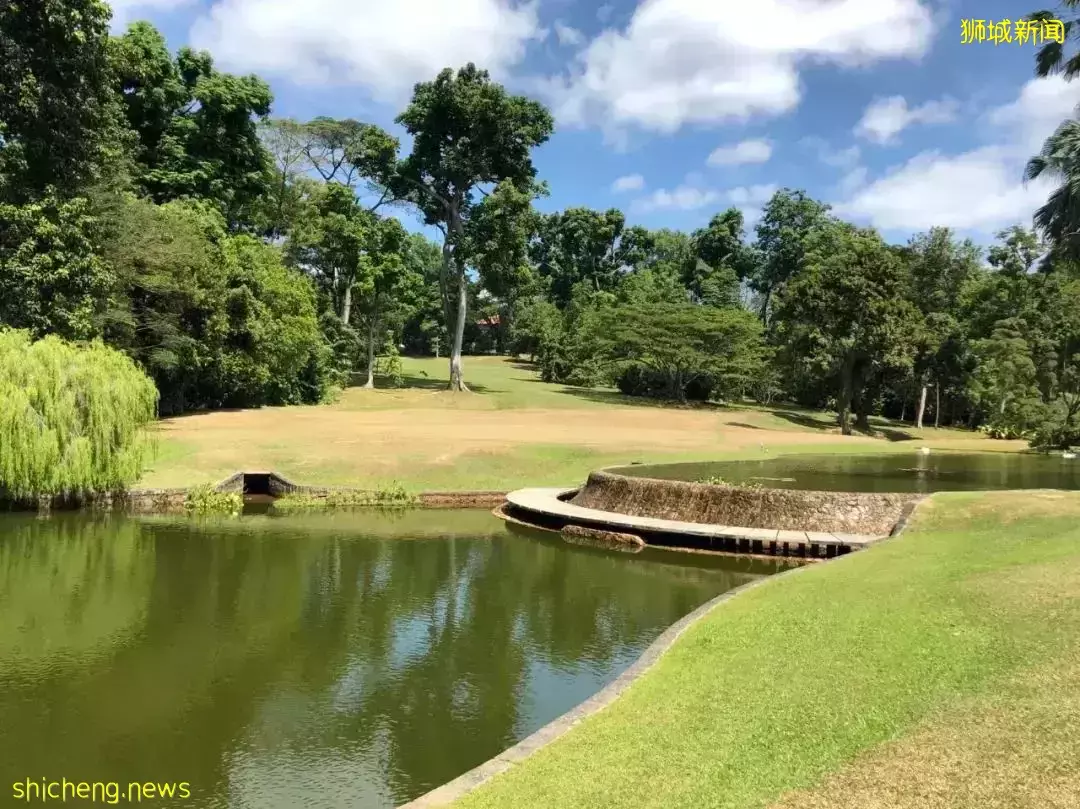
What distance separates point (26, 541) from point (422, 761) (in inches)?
646

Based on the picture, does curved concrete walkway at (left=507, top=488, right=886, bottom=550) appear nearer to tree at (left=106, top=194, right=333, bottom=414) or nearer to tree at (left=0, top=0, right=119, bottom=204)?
tree at (left=0, top=0, right=119, bottom=204)

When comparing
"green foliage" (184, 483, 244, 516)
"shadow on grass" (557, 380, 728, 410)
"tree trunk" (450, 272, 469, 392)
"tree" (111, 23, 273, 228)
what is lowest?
"green foliage" (184, 483, 244, 516)

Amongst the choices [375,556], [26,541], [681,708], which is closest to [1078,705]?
[681,708]

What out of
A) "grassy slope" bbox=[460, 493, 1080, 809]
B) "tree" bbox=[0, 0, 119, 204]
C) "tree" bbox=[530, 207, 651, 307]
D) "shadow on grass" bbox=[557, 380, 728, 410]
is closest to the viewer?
"grassy slope" bbox=[460, 493, 1080, 809]

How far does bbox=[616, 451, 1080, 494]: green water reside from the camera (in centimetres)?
2486

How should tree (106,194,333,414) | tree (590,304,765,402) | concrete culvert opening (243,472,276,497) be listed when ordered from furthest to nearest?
tree (590,304,765,402) → tree (106,194,333,414) → concrete culvert opening (243,472,276,497)

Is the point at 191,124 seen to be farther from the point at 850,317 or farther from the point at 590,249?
the point at 590,249

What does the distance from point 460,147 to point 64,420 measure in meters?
41.9

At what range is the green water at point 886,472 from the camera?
24.9 m

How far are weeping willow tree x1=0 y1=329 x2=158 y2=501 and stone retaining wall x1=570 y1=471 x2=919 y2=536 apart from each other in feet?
47.3

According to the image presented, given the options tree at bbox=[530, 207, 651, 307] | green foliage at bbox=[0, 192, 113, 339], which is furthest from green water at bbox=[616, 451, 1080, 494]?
tree at bbox=[530, 207, 651, 307]

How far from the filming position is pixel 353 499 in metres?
27.8

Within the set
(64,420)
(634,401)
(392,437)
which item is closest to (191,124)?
(392,437)

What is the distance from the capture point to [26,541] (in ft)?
67.7
